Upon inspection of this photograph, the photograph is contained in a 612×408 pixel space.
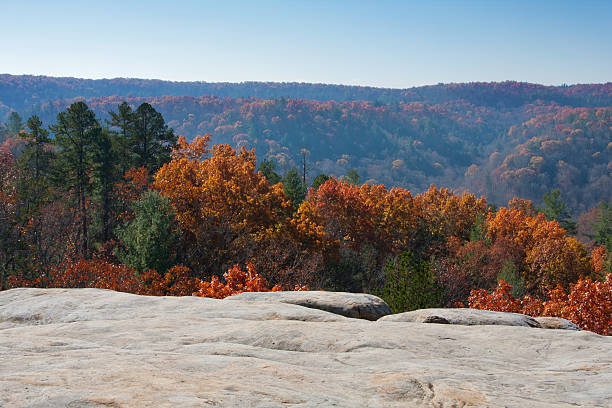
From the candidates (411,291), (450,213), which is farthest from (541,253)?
(411,291)

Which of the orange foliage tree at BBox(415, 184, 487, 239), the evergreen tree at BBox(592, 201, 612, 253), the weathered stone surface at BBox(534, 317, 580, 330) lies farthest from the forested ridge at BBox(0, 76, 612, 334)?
the evergreen tree at BBox(592, 201, 612, 253)

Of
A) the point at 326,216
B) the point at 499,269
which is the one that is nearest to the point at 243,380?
the point at 326,216

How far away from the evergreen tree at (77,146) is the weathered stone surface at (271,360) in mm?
47327

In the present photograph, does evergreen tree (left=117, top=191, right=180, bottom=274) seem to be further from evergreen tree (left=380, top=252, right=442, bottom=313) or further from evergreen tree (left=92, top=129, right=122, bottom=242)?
evergreen tree (left=92, top=129, right=122, bottom=242)

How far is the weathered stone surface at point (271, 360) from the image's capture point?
6.01 metres

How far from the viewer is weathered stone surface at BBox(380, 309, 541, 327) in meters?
11.8

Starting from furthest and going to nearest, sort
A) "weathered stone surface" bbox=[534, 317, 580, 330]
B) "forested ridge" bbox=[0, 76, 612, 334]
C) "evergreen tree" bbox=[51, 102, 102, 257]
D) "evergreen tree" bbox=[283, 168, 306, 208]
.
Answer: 1. "evergreen tree" bbox=[283, 168, 306, 208]
2. "evergreen tree" bbox=[51, 102, 102, 257]
3. "forested ridge" bbox=[0, 76, 612, 334]
4. "weathered stone surface" bbox=[534, 317, 580, 330]

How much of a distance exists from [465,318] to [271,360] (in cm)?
604

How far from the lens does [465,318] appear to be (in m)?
11.9

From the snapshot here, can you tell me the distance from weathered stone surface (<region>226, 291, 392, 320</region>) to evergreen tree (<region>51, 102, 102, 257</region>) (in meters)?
47.0

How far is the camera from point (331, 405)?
5.89 m

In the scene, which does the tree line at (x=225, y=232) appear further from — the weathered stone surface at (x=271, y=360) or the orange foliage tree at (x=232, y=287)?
the weathered stone surface at (x=271, y=360)

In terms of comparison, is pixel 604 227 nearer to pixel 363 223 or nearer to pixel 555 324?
pixel 363 223

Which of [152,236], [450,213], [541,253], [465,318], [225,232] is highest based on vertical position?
[465,318]
